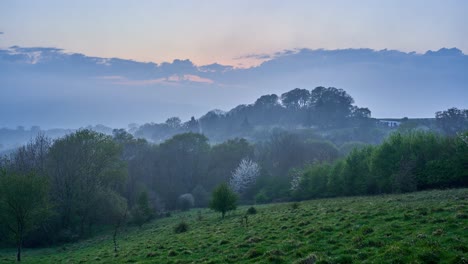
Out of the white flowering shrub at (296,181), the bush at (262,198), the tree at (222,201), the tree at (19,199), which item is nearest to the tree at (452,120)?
the white flowering shrub at (296,181)

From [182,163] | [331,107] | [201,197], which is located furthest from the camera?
[331,107]

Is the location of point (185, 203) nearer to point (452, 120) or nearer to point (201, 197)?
point (201, 197)

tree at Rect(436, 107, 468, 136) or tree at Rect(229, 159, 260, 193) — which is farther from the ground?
tree at Rect(436, 107, 468, 136)

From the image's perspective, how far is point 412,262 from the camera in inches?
450

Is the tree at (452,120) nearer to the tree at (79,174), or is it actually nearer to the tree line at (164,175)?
the tree line at (164,175)

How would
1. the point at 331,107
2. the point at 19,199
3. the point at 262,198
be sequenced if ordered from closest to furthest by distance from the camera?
the point at 19,199 → the point at 262,198 → the point at 331,107

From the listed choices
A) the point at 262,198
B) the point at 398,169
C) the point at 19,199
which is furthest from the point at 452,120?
the point at 19,199

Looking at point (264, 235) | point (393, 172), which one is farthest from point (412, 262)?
point (393, 172)

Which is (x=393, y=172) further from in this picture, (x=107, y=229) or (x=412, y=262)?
(x=107, y=229)

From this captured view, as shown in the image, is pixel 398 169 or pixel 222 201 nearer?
pixel 222 201

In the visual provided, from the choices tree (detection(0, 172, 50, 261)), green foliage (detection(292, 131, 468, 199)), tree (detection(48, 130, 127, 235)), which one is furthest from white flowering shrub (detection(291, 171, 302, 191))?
tree (detection(0, 172, 50, 261))

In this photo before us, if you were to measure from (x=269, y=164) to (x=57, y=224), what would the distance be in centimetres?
5787

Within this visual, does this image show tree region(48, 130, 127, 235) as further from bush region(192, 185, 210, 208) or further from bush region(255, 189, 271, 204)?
bush region(255, 189, 271, 204)

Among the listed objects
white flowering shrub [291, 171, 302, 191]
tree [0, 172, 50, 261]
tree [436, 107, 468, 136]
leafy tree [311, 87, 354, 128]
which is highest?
leafy tree [311, 87, 354, 128]
